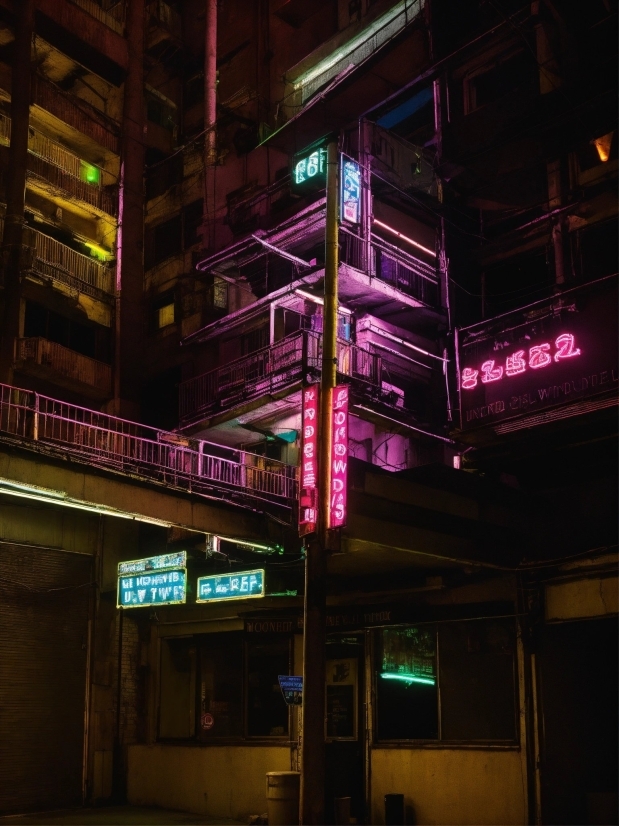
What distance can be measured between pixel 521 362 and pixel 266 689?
9.79 m

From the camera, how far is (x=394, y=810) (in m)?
18.1

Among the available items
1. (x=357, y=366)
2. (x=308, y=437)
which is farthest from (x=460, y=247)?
(x=308, y=437)

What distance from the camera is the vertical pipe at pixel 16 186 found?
28.1 m

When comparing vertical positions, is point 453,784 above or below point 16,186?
below

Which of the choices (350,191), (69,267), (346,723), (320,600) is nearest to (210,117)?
(69,267)

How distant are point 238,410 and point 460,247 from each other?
24.8ft

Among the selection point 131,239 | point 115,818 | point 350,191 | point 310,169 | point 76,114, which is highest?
point 76,114

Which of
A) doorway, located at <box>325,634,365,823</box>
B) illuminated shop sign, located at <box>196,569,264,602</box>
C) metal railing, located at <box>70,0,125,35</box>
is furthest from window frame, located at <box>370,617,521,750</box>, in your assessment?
metal railing, located at <box>70,0,125,35</box>

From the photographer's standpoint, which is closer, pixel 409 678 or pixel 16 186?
pixel 409 678

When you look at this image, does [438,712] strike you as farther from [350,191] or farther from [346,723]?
[350,191]

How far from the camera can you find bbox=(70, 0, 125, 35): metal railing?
33.5 m

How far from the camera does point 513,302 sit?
23.0 meters

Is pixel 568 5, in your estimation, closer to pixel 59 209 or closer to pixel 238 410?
pixel 238 410

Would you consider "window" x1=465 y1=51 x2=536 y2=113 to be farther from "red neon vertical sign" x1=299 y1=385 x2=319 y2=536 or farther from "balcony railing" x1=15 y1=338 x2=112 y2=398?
"balcony railing" x1=15 y1=338 x2=112 y2=398
